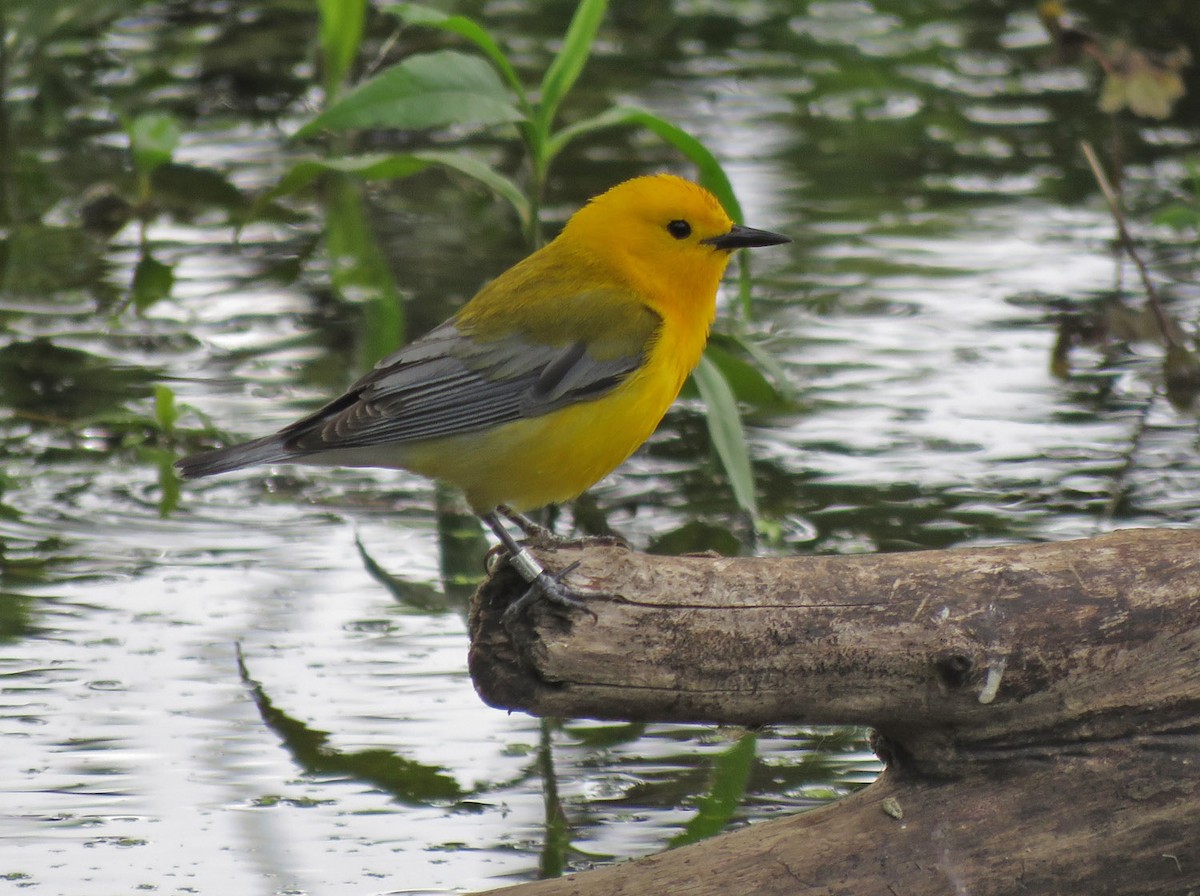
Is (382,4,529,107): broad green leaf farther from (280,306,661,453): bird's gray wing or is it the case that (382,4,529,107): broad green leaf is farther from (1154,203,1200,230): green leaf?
(1154,203,1200,230): green leaf

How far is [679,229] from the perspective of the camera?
5457 millimetres

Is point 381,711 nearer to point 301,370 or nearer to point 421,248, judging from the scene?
point 301,370

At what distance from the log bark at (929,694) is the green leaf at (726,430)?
2.19 m

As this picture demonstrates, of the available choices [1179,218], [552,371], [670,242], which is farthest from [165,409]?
[1179,218]

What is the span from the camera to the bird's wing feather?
16.5ft

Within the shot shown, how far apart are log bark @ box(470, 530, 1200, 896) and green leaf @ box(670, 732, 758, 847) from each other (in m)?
0.74

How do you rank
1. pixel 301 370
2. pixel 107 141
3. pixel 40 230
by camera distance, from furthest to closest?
pixel 107 141
pixel 40 230
pixel 301 370

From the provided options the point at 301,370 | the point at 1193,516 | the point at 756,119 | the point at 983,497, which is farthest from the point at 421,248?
the point at 1193,516

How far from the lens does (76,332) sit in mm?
8203

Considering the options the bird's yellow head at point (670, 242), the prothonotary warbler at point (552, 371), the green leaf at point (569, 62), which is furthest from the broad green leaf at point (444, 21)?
the bird's yellow head at point (670, 242)

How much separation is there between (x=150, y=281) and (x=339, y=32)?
1.54 metres

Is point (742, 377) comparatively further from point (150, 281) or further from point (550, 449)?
point (150, 281)

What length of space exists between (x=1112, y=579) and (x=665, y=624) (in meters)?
0.98

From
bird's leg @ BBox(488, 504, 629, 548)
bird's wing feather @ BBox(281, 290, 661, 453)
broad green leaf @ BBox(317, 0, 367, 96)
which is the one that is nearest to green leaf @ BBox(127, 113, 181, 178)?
broad green leaf @ BBox(317, 0, 367, 96)
